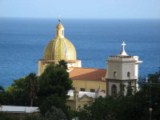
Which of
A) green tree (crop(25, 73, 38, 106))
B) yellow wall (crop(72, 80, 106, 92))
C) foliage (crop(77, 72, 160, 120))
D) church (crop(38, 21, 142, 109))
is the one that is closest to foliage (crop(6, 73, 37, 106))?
green tree (crop(25, 73, 38, 106))

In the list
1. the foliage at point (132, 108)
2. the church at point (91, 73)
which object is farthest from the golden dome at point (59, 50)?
the foliage at point (132, 108)

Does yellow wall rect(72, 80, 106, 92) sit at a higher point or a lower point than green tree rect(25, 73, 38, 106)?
higher

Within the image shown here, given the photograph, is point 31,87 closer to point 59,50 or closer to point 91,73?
point 91,73

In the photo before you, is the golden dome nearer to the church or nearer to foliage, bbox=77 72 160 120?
the church

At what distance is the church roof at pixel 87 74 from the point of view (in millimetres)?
59094

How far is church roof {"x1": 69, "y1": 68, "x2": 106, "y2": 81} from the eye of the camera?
194 ft

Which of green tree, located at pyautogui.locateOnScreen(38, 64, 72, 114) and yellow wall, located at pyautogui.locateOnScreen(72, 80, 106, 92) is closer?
green tree, located at pyautogui.locateOnScreen(38, 64, 72, 114)

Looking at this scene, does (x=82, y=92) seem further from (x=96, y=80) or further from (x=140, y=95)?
(x=140, y=95)

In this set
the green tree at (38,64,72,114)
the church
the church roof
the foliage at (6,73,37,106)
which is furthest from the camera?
the church roof

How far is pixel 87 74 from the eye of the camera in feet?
196

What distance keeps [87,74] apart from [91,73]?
278mm

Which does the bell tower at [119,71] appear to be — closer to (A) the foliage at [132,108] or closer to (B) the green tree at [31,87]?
(B) the green tree at [31,87]

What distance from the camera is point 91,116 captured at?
3750cm

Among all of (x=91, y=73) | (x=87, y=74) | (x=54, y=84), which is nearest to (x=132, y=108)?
(x=54, y=84)
